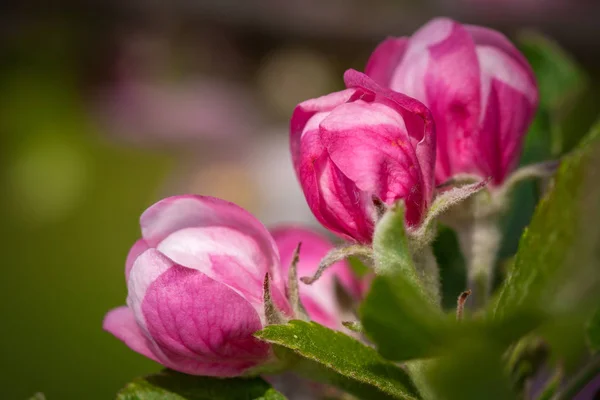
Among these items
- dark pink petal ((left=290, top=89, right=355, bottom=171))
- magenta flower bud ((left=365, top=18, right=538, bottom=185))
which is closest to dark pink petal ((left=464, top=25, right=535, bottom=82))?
magenta flower bud ((left=365, top=18, right=538, bottom=185))

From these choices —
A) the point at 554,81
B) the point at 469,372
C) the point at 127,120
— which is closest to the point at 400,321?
the point at 469,372

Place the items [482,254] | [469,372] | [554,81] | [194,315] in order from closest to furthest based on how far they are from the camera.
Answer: [469,372], [194,315], [482,254], [554,81]

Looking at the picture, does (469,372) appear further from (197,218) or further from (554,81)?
(554,81)

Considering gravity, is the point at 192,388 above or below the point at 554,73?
below

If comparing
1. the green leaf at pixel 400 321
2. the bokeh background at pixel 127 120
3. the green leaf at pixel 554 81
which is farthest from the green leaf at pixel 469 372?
the bokeh background at pixel 127 120

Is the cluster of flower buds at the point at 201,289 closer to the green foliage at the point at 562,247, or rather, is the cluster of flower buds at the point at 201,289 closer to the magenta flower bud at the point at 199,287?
the magenta flower bud at the point at 199,287
